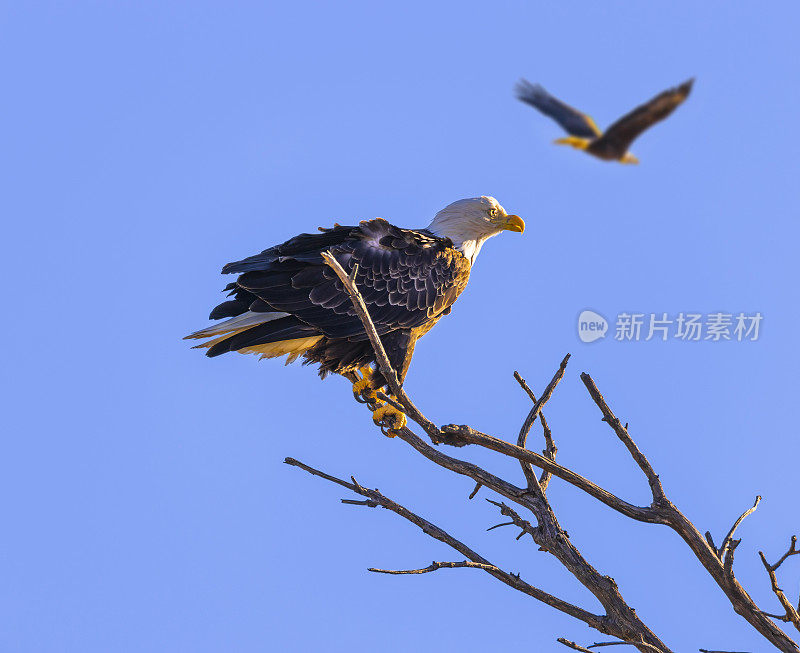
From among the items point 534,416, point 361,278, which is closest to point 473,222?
point 361,278

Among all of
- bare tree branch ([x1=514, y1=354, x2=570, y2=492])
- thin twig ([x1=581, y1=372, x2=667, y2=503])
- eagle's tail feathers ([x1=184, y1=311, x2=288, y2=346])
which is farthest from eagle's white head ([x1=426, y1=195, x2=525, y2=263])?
thin twig ([x1=581, y1=372, x2=667, y2=503])

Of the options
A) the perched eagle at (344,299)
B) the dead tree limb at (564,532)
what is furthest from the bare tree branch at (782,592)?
the perched eagle at (344,299)

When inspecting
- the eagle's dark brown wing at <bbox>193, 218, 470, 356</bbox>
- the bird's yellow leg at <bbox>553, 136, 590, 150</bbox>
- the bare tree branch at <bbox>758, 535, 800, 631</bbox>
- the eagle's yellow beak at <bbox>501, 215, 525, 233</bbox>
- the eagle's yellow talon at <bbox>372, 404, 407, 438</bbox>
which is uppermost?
the eagle's yellow beak at <bbox>501, 215, 525, 233</bbox>

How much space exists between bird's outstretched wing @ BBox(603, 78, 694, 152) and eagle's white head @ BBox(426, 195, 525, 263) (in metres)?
1.40

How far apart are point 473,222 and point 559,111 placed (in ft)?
3.93

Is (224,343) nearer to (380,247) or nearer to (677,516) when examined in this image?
(380,247)

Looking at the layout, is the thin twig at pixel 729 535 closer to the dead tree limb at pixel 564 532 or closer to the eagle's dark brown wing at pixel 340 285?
the dead tree limb at pixel 564 532

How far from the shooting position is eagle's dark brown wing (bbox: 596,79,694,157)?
574cm

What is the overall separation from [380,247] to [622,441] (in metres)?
2.43

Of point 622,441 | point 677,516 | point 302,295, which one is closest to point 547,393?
point 622,441

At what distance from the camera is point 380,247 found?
21.5ft

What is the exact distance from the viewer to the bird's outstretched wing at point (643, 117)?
5.73 m

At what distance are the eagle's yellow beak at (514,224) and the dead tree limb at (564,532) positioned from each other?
225 centimetres

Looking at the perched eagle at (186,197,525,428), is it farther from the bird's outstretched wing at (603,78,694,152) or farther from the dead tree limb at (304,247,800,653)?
the bird's outstretched wing at (603,78,694,152)
